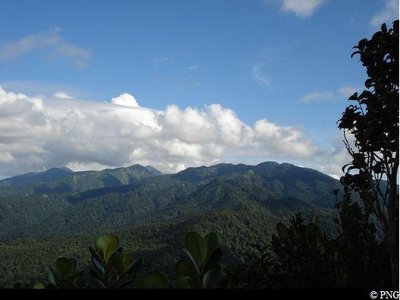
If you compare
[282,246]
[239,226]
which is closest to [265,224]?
[239,226]

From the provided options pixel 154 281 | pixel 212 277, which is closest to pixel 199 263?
pixel 212 277

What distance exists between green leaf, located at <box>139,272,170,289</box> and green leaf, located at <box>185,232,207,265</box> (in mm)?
489

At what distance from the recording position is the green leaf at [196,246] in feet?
10.00

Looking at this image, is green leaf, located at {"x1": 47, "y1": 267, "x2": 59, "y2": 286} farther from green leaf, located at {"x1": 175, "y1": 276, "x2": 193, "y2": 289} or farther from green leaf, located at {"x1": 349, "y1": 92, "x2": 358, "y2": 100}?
green leaf, located at {"x1": 349, "y1": 92, "x2": 358, "y2": 100}

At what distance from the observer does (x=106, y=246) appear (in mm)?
3281

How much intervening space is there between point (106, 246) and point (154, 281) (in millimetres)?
852

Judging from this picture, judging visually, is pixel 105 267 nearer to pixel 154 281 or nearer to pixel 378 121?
pixel 154 281

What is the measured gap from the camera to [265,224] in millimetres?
182500

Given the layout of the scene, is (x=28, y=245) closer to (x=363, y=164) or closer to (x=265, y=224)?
(x=265, y=224)

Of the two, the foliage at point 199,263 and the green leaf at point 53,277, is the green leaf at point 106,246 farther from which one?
the foliage at point 199,263

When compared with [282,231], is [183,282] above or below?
below

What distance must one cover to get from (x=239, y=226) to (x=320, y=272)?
6833 inches
